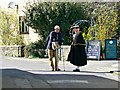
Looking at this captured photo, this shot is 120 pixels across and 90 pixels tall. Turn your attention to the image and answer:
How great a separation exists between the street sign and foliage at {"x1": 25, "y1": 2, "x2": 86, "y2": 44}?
16.2ft

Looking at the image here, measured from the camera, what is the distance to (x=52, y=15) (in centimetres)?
2711

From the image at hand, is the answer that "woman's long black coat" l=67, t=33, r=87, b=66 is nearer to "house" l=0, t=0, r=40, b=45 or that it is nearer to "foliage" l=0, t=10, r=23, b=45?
"house" l=0, t=0, r=40, b=45

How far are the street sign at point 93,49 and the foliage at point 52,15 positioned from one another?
4.95 m

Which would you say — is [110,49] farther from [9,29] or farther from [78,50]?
[9,29]

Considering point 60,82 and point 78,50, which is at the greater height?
point 78,50

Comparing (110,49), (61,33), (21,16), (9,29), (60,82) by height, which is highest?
(21,16)

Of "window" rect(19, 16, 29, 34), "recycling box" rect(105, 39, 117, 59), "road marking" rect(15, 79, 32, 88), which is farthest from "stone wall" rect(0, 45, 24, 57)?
"road marking" rect(15, 79, 32, 88)

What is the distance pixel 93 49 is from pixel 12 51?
9413 millimetres

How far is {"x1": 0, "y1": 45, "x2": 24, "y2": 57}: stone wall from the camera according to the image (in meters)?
28.9

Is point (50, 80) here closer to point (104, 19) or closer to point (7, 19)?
point (104, 19)

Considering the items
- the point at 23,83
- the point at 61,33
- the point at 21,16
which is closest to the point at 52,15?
the point at 21,16

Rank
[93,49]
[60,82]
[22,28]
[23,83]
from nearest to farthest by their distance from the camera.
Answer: [23,83] < [60,82] < [93,49] < [22,28]

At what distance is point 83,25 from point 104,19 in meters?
2.28

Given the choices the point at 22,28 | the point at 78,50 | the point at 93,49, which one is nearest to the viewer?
the point at 78,50
